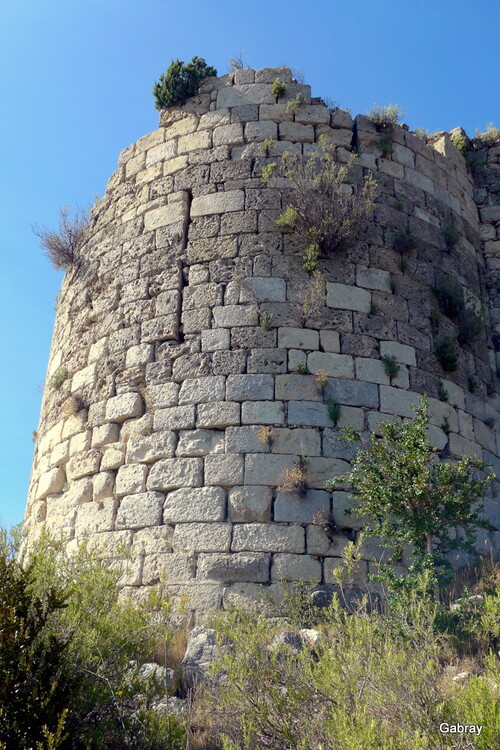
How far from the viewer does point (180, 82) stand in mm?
8258

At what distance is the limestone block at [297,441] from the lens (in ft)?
21.0

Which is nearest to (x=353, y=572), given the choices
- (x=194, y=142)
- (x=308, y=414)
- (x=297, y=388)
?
(x=308, y=414)

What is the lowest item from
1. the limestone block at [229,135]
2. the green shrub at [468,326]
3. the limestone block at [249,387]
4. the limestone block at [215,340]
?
the limestone block at [249,387]

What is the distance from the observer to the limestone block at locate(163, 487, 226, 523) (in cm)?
621

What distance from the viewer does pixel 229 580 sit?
19.5ft

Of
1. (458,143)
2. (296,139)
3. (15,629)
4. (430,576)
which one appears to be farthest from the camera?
(458,143)

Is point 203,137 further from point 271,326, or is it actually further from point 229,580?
Result: point 229,580

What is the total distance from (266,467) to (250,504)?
328 millimetres

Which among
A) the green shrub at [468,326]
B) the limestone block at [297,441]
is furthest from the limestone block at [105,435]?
the green shrub at [468,326]

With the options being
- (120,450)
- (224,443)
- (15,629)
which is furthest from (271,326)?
(15,629)

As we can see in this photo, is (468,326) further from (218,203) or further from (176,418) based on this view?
(176,418)

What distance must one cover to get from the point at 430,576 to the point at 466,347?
128 inches

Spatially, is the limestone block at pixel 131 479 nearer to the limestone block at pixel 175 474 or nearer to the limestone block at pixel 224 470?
the limestone block at pixel 175 474

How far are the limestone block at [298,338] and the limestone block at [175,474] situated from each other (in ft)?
4.11
